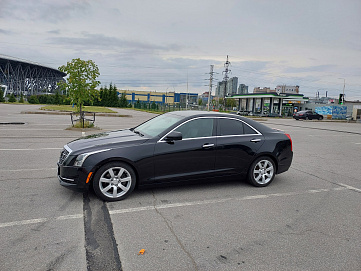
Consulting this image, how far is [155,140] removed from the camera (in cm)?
506

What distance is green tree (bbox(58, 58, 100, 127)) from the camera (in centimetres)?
1518

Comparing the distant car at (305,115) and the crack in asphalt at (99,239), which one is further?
the distant car at (305,115)

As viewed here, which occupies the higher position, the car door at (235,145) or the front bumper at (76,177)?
the car door at (235,145)

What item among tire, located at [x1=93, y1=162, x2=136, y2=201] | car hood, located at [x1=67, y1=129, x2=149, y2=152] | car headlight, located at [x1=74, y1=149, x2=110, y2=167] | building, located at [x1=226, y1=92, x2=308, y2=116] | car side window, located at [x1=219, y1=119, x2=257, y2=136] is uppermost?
building, located at [x1=226, y1=92, x2=308, y2=116]

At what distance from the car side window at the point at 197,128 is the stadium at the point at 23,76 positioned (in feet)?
303

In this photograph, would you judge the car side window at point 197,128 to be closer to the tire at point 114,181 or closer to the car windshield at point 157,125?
the car windshield at point 157,125

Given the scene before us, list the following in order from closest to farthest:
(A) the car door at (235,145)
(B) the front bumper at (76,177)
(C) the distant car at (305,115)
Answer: (B) the front bumper at (76,177), (A) the car door at (235,145), (C) the distant car at (305,115)

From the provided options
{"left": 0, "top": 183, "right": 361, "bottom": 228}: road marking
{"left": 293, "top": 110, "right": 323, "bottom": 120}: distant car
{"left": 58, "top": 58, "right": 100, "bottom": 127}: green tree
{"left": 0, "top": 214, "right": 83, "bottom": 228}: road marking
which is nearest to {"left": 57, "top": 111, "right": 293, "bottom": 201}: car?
{"left": 0, "top": 183, "right": 361, "bottom": 228}: road marking

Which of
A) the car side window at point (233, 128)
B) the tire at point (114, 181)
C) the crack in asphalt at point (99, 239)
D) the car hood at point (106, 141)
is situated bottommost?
the crack in asphalt at point (99, 239)

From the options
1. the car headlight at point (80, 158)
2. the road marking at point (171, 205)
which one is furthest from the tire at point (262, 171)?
the car headlight at point (80, 158)

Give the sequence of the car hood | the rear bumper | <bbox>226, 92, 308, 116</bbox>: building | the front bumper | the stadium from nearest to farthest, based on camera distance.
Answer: the front bumper < the car hood < the rear bumper < <bbox>226, 92, 308, 116</bbox>: building < the stadium

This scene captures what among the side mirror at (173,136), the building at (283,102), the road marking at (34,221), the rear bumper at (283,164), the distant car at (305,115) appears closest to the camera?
the road marking at (34,221)

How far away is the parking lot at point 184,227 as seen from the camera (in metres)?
3.10

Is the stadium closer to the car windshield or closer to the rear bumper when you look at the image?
the car windshield
